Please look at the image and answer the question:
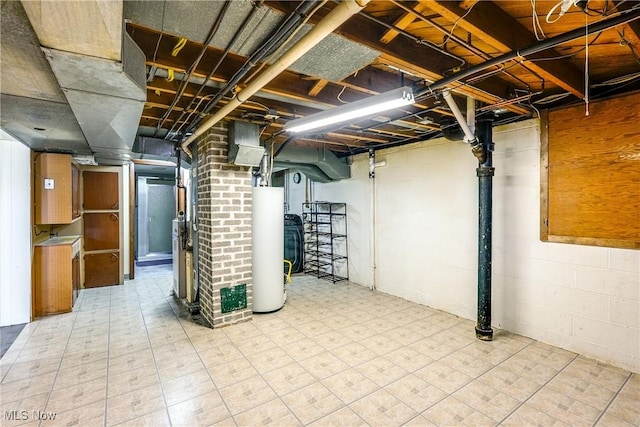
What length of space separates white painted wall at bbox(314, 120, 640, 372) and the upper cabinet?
14.6 feet

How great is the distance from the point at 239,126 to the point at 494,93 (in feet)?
8.24

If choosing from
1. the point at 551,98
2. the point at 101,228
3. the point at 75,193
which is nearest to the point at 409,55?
the point at 551,98

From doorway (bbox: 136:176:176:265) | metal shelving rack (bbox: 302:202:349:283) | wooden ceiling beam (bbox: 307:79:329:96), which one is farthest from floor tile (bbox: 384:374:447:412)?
doorway (bbox: 136:176:176:265)

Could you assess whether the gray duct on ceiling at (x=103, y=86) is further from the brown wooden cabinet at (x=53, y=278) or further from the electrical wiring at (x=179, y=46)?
the brown wooden cabinet at (x=53, y=278)

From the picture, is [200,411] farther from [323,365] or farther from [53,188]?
[53,188]

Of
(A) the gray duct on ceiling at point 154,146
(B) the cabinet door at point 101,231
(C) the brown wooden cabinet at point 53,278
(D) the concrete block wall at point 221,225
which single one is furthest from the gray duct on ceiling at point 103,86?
(B) the cabinet door at point 101,231

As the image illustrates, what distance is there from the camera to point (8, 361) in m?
2.71

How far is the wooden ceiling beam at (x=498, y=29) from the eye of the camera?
1.48 metres

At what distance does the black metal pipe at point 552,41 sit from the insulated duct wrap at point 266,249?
92.8 inches

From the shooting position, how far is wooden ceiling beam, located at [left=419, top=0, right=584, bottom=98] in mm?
1483

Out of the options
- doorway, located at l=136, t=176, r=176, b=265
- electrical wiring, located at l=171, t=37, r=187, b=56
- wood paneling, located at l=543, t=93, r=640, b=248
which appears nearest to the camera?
electrical wiring, located at l=171, t=37, r=187, b=56

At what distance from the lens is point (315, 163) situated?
5.12 metres

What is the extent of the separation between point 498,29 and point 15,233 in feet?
17.0

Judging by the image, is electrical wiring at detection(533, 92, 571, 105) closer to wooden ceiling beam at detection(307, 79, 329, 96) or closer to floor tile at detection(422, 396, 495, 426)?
wooden ceiling beam at detection(307, 79, 329, 96)
